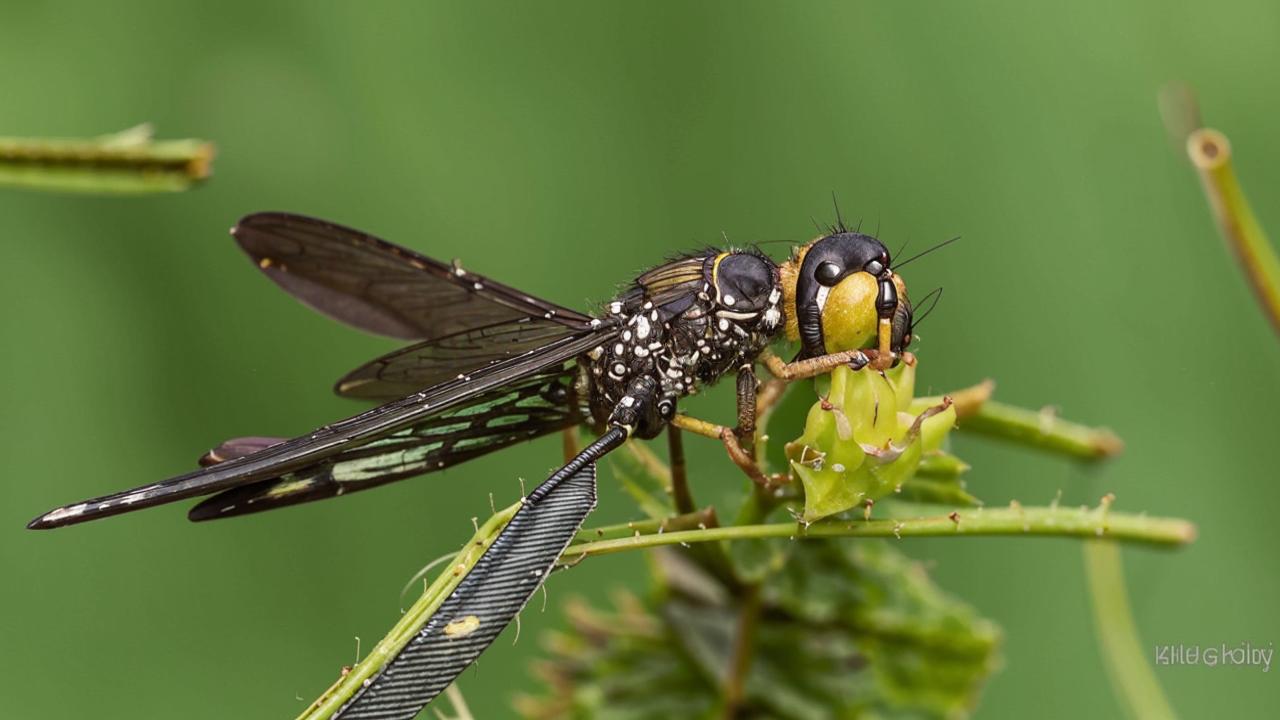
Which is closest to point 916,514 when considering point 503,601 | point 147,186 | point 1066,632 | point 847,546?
point 847,546

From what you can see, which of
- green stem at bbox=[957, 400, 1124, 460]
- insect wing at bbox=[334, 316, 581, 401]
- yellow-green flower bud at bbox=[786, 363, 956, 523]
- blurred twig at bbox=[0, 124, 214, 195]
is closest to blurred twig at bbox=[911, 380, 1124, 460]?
green stem at bbox=[957, 400, 1124, 460]

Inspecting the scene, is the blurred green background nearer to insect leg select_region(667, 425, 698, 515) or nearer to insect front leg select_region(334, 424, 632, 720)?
insect leg select_region(667, 425, 698, 515)

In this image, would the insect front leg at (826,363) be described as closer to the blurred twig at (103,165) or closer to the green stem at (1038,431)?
the green stem at (1038,431)

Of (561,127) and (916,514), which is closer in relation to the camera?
(916,514)

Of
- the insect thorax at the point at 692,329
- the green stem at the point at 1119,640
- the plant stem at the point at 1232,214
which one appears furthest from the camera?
the green stem at the point at 1119,640

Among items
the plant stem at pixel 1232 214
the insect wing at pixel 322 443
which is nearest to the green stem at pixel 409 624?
the insect wing at pixel 322 443

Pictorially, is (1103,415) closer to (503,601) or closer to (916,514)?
(916,514)
